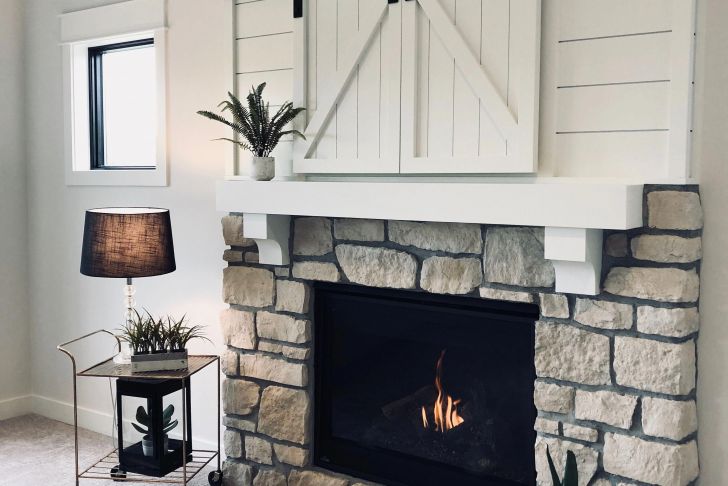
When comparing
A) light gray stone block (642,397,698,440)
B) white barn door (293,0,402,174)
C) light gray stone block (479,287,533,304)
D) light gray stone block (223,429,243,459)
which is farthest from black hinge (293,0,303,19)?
light gray stone block (642,397,698,440)

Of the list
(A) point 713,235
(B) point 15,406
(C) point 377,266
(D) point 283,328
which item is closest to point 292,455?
(D) point 283,328

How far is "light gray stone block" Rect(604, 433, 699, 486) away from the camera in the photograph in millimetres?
2307

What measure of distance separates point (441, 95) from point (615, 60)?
0.60 meters

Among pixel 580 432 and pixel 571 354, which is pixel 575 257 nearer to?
pixel 571 354

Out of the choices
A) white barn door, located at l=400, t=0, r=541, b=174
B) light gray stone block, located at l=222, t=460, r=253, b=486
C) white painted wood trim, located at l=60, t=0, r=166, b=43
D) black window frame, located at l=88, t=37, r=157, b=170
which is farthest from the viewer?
black window frame, located at l=88, t=37, r=157, b=170

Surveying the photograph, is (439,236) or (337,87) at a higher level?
(337,87)

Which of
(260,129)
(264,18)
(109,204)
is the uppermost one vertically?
(264,18)

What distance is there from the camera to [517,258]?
2557 millimetres

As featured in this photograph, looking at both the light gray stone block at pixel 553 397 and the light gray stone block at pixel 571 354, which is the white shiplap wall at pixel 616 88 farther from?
the light gray stone block at pixel 553 397

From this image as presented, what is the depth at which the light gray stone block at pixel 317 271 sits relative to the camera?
3000 millimetres

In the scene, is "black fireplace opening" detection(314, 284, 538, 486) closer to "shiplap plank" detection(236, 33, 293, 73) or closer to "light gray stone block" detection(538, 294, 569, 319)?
"light gray stone block" detection(538, 294, 569, 319)

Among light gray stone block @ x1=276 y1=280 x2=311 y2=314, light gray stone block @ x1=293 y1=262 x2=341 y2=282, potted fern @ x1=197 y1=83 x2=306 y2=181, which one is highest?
potted fern @ x1=197 y1=83 x2=306 y2=181

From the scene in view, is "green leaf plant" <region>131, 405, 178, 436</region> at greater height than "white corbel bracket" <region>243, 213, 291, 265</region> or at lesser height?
lesser

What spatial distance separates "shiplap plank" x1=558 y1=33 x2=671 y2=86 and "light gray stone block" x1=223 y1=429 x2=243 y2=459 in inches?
78.2
